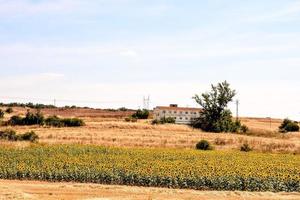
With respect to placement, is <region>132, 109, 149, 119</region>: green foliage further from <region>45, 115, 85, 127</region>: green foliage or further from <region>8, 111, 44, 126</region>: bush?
<region>8, 111, 44, 126</region>: bush

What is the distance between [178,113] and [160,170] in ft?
299

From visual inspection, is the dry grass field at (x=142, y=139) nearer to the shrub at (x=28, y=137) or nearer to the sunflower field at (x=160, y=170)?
the shrub at (x=28, y=137)

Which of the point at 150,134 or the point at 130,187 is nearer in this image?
the point at 130,187

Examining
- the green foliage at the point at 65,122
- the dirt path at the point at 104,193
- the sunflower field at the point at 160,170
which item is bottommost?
the dirt path at the point at 104,193

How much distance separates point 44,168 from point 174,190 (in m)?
10.1

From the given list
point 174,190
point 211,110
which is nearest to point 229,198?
point 174,190

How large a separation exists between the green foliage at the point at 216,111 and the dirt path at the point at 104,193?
72.5 m

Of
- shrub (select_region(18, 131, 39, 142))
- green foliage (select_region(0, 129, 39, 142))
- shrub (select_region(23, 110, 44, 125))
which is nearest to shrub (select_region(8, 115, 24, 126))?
shrub (select_region(23, 110, 44, 125))

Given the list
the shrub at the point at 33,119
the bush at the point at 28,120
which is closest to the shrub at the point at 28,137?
the bush at the point at 28,120

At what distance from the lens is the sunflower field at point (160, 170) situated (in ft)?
112

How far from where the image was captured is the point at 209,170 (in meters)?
37.3

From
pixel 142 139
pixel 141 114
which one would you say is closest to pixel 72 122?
pixel 142 139

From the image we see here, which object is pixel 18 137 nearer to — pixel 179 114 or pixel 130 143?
pixel 130 143

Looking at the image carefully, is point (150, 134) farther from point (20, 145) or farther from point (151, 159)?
point (151, 159)
